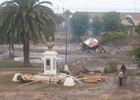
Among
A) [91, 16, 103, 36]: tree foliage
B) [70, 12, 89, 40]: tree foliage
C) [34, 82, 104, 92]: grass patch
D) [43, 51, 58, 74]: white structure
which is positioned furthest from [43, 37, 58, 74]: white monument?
[91, 16, 103, 36]: tree foliage

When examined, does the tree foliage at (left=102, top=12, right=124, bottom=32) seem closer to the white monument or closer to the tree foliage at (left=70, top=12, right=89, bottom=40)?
the tree foliage at (left=70, top=12, right=89, bottom=40)

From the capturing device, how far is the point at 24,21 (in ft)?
81.8

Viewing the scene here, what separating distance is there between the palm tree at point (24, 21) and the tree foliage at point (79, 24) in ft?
148

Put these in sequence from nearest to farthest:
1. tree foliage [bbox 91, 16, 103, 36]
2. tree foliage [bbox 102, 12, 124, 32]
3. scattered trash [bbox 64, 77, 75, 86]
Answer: scattered trash [bbox 64, 77, 75, 86]
tree foliage [bbox 102, 12, 124, 32]
tree foliage [bbox 91, 16, 103, 36]

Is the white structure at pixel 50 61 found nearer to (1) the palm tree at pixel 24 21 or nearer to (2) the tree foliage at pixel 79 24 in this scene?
(1) the palm tree at pixel 24 21

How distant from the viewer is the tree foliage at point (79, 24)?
7162cm

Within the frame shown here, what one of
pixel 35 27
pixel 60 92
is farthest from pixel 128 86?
pixel 35 27

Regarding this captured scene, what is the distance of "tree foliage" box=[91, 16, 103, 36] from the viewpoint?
7186 cm

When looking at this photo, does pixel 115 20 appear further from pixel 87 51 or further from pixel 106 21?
pixel 87 51

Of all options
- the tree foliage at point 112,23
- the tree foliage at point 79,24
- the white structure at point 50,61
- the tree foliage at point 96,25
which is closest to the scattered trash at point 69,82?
the white structure at point 50,61

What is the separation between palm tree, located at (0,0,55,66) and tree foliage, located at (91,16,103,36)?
4617cm

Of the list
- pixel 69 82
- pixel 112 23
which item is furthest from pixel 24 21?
pixel 112 23

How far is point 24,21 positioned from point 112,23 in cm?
4518

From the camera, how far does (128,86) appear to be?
1683cm
